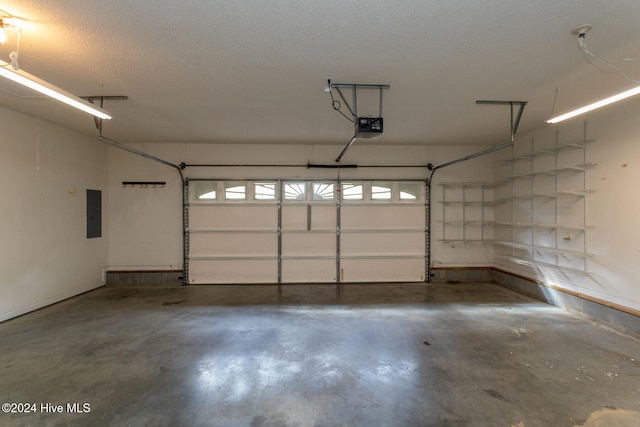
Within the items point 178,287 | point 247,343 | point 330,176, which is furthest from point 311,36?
point 178,287

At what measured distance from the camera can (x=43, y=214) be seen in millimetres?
4027

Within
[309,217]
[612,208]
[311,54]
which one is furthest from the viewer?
[309,217]

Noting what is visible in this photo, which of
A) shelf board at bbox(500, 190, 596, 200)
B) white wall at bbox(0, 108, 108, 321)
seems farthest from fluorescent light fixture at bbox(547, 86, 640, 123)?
white wall at bbox(0, 108, 108, 321)

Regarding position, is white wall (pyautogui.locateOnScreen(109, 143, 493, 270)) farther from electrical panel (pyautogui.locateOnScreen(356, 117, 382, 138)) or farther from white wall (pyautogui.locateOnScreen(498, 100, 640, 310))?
white wall (pyautogui.locateOnScreen(498, 100, 640, 310))

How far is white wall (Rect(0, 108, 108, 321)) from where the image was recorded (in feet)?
11.7

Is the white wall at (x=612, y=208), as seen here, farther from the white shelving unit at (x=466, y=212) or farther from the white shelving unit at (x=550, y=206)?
the white shelving unit at (x=466, y=212)

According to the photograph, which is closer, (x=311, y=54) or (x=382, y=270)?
(x=311, y=54)

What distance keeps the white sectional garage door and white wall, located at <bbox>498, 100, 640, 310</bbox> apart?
243cm

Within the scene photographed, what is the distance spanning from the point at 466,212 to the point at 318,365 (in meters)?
4.59

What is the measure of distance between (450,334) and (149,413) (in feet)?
9.80

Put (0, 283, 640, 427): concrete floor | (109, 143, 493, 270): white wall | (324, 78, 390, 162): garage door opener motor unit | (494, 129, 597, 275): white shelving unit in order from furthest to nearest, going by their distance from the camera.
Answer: (109, 143, 493, 270): white wall
(494, 129, 597, 275): white shelving unit
(324, 78, 390, 162): garage door opener motor unit
(0, 283, 640, 427): concrete floor

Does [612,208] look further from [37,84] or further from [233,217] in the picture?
[37,84]

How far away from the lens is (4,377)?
7.80ft

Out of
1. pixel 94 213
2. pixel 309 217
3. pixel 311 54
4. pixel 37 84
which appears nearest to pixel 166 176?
pixel 94 213
